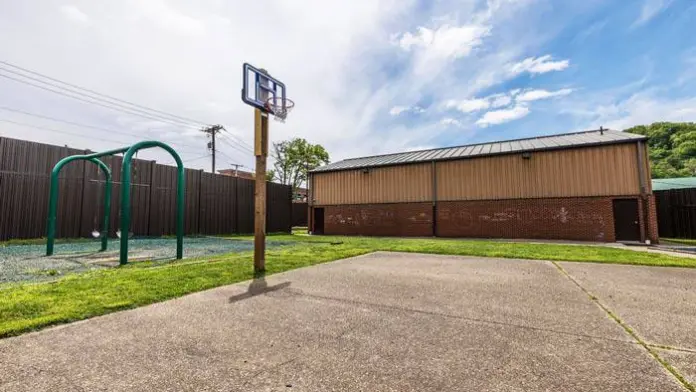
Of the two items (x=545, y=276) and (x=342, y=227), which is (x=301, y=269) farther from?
(x=342, y=227)

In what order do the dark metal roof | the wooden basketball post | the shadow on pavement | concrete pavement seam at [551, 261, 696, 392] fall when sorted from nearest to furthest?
1. concrete pavement seam at [551, 261, 696, 392]
2. the shadow on pavement
3. the wooden basketball post
4. the dark metal roof

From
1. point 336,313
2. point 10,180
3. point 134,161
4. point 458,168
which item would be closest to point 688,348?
point 336,313

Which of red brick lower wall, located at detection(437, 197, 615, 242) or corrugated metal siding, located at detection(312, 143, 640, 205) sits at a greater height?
corrugated metal siding, located at detection(312, 143, 640, 205)

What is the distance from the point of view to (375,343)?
2.98m

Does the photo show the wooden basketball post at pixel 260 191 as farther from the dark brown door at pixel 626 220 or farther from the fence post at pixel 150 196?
the dark brown door at pixel 626 220

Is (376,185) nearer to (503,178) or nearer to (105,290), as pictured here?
(503,178)

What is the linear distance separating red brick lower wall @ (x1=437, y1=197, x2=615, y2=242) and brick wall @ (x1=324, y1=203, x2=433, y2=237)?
3.40ft

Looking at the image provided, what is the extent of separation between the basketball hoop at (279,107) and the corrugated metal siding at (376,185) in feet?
46.5

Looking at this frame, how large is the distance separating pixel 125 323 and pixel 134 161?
52.3ft

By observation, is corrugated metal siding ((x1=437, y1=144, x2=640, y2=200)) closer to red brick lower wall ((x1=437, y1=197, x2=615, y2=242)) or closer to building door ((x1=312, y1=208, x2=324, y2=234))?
red brick lower wall ((x1=437, y1=197, x2=615, y2=242))

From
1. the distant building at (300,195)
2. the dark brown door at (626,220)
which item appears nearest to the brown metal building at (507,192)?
the dark brown door at (626,220)

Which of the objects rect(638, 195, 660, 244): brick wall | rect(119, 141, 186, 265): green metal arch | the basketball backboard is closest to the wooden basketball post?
the basketball backboard

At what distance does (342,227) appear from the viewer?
23.6 meters

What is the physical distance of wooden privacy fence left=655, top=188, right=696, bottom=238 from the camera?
17.0m
